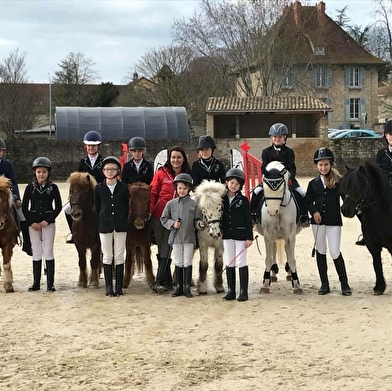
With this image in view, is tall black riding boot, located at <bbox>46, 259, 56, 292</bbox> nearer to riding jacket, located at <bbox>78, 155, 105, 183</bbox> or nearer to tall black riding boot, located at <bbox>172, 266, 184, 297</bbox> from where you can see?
riding jacket, located at <bbox>78, 155, 105, 183</bbox>

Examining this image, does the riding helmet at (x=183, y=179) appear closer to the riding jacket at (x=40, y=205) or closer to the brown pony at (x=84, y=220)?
the brown pony at (x=84, y=220)

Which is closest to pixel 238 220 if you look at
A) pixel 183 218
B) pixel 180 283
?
pixel 183 218

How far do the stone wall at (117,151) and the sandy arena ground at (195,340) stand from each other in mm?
23170

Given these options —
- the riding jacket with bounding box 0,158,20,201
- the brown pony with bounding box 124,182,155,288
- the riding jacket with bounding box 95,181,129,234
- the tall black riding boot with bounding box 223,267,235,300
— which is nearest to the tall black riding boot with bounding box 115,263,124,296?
the brown pony with bounding box 124,182,155,288

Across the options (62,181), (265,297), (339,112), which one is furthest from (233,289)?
(339,112)

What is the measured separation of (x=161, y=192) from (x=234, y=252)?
1.32 meters

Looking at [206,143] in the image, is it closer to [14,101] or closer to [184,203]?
[184,203]

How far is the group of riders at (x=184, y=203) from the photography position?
7.98m

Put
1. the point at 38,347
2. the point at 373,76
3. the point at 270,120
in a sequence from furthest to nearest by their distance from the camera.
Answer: the point at 373,76
the point at 270,120
the point at 38,347

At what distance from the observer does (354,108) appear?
52750mm

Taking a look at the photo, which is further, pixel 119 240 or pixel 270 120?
pixel 270 120

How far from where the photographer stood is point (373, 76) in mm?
52562

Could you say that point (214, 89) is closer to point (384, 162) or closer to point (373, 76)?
point (373, 76)

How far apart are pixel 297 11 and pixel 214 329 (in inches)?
1320
